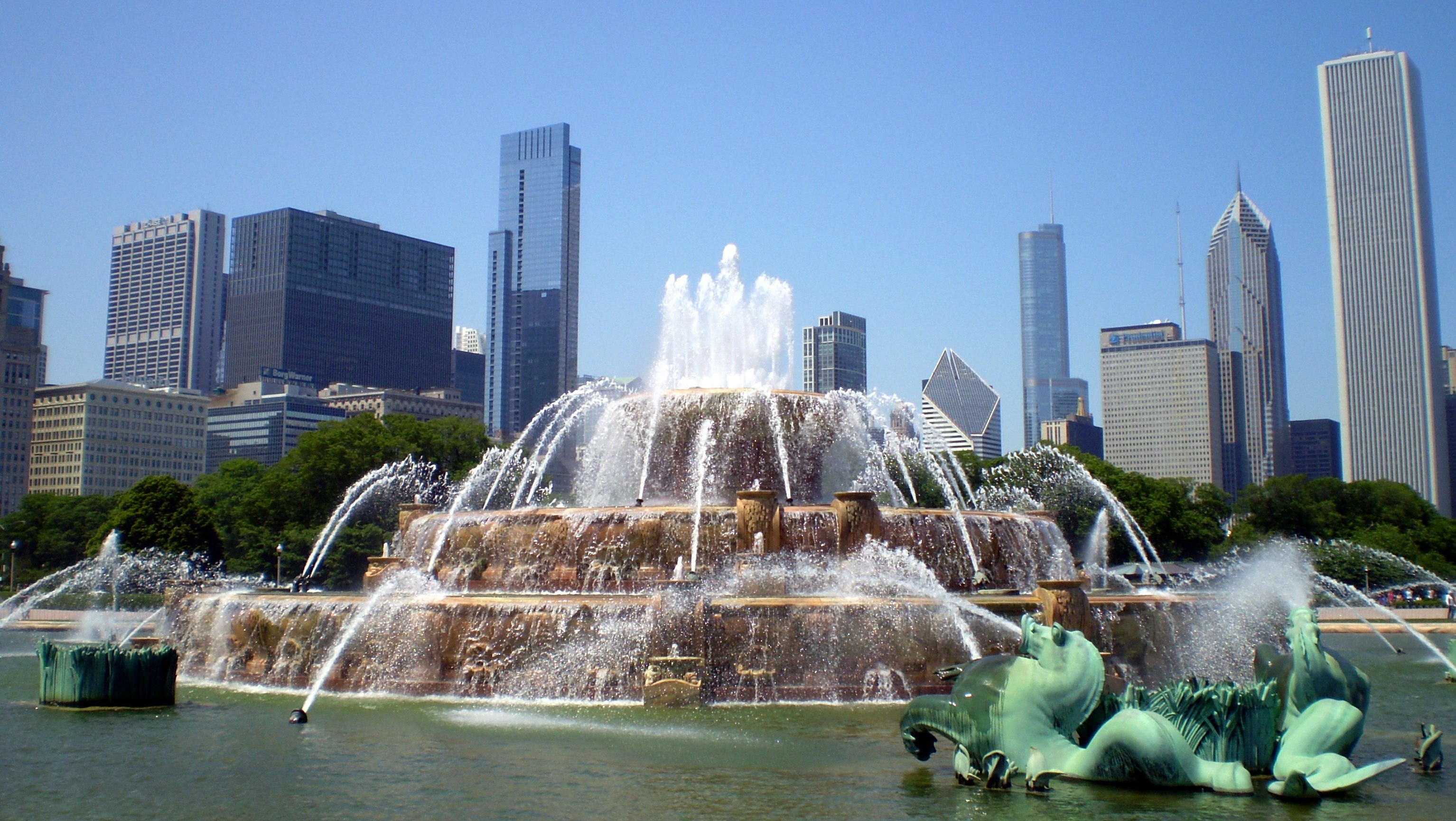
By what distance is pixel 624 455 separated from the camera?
109ft

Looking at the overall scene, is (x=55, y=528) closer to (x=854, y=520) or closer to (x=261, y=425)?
(x=854, y=520)

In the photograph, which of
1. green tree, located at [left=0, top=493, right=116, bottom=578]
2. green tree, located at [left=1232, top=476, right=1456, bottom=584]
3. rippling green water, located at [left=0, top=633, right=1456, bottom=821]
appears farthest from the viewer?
green tree, located at [left=0, top=493, right=116, bottom=578]

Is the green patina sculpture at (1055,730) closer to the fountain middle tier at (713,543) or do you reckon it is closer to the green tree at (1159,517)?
the fountain middle tier at (713,543)

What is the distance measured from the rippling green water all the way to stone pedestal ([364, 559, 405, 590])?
7902 mm

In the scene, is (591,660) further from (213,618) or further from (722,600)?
(213,618)

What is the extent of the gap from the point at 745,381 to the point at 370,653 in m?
19.1

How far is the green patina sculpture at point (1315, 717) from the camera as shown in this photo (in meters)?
Answer: 12.3

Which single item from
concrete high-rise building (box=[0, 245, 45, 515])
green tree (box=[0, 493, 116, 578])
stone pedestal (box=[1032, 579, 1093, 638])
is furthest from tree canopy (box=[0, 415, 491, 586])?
concrete high-rise building (box=[0, 245, 45, 515])

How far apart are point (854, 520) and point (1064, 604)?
4972mm

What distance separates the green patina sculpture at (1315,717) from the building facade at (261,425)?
186934 mm

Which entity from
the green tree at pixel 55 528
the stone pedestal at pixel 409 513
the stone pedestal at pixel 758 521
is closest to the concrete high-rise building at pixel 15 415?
the green tree at pixel 55 528

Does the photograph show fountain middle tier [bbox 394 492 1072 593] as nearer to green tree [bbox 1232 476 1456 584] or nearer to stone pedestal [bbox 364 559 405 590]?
stone pedestal [bbox 364 559 405 590]

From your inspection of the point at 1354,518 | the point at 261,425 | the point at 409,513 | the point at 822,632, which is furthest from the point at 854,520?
the point at 261,425

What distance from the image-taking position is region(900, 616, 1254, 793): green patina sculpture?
1267cm
